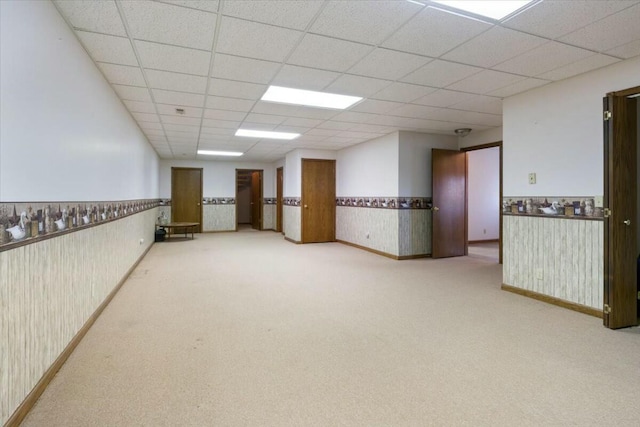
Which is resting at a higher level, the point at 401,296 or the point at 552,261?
the point at 552,261

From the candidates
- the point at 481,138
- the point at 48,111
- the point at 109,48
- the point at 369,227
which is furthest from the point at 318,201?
the point at 48,111

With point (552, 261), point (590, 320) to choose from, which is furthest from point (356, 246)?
point (590, 320)

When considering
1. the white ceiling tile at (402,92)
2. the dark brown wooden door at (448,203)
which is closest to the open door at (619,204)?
the white ceiling tile at (402,92)

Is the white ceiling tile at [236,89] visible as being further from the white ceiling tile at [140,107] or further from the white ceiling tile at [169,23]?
the white ceiling tile at [140,107]

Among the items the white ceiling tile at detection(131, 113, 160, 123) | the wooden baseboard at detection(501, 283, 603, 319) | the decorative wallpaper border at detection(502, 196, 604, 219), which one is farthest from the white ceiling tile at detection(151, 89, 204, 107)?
the wooden baseboard at detection(501, 283, 603, 319)

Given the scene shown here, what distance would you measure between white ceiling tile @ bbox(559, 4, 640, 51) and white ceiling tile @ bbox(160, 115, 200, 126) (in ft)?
15.1

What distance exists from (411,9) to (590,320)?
316 centimetres

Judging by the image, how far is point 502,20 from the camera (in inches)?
94.5

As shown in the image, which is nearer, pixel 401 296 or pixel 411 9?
pixel 411 9

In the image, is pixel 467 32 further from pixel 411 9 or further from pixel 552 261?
pixel 552 261

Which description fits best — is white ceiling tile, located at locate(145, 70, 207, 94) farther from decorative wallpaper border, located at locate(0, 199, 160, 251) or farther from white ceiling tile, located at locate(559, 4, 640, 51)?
white ceiling tile, located at locate(559, 4, 640, 51)

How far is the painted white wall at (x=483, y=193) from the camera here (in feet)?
27.2

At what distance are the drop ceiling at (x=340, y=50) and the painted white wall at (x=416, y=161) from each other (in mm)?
1502

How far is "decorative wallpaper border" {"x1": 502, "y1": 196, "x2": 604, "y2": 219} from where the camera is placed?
10.8 ft
